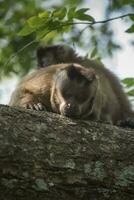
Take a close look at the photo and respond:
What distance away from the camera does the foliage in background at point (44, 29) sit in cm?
379

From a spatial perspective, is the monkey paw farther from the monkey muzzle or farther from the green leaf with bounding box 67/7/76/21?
the green leaf with bounding box 67/7/76/21

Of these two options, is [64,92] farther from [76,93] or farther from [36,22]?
[36,22]

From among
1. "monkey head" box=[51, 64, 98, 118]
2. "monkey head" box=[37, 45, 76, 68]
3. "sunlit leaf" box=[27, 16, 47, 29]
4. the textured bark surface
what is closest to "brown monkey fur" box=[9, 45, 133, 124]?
"monkey head" box=[51, 64, 98, 118]

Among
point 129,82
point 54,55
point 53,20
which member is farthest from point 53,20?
point 54,55

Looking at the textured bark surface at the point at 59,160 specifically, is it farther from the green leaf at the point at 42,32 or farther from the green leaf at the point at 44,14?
the green leaf at the point at 44,14

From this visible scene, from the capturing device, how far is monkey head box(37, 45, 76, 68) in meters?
6.70

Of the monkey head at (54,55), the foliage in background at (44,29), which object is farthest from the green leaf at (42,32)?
the monkey head at (54,55)

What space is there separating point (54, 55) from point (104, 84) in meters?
1.32

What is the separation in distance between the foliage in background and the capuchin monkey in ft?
0.48

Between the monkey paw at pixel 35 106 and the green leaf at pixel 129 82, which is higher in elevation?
the green leaf at pixel 129 82

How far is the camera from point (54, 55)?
22.8 ft

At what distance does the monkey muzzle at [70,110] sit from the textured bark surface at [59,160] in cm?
63

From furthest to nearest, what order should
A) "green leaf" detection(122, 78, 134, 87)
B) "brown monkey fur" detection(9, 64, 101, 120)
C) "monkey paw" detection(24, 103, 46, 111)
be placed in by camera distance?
"monkey paw" detection(24, 103, 46, 111) < "brown monkey fur" detection(9, 64, 101, 120) < "green leaf" detection(122, 78, 134, 87)

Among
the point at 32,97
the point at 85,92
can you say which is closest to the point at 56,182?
the point at 85,92
